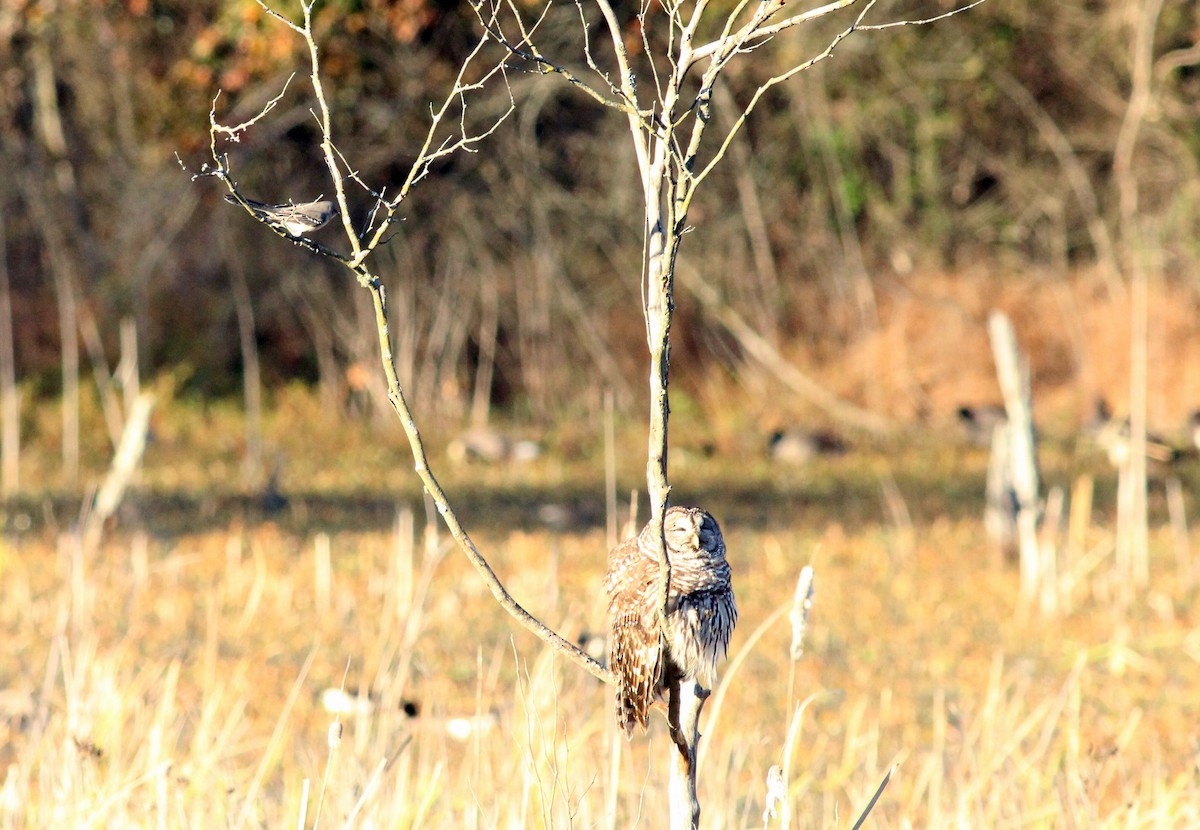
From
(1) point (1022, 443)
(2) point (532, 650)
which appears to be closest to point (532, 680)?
(2) point (532, 650)

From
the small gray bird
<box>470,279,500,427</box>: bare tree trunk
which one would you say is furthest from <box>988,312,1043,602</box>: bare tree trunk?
<box>470,279,500,427</box>: bare tree trunk

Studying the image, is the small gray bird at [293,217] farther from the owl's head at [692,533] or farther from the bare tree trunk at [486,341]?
the bare tree trunk at [486,341]

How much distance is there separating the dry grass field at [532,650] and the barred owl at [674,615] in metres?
0.19

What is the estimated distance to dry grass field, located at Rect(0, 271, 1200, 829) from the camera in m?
3.02

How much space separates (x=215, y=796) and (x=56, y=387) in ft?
35.0

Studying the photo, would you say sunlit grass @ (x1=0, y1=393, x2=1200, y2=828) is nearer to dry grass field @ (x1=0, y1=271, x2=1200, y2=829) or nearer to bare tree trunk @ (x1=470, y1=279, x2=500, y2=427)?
dry grass field @ (x1=0, y1=271, x2=1200, y2=829)

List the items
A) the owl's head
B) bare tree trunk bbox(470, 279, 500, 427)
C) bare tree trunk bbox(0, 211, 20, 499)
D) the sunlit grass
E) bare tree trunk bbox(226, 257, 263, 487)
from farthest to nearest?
1. bare tree trunk bbox(470, 279, 500, 427)
2. bare tree trunk bbox(226, 257, 263, 487)
3. bare tree trunk bbox(0, 211, 20, 499)
4. the sunlit grass
5. the owl's head

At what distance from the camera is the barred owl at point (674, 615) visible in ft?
5.36

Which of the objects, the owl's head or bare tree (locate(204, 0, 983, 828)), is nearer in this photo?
bare tree (locate(204, 0, 983, 828))

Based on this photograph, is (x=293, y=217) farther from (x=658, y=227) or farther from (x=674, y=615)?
(x=674, y=615)

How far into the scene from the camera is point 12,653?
5.84m

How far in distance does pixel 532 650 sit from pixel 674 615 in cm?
449

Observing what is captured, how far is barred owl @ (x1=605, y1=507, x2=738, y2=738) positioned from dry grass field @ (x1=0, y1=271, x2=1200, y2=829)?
190 millimetres

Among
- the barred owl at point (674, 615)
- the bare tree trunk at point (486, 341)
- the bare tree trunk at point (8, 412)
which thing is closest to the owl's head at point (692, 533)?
the barred owl at point (674, 615)
